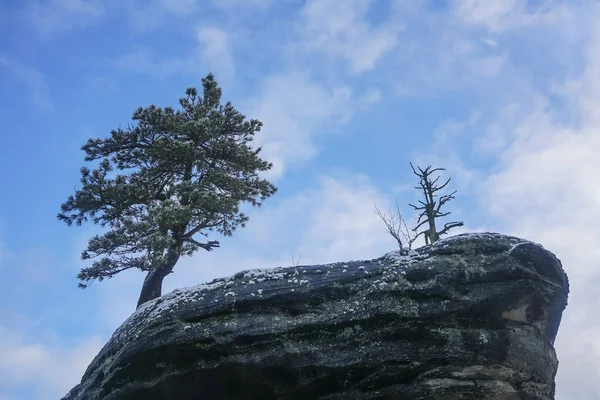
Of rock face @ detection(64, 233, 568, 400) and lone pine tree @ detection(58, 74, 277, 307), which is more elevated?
lone pine tree @ detection(58, 74, 277, 307)

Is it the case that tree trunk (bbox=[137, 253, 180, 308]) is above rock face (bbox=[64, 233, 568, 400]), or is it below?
above

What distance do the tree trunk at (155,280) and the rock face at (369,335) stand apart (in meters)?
7.00

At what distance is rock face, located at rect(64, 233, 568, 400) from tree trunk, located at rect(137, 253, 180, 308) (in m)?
7.00

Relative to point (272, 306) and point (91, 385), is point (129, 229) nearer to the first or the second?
point (91, 385)

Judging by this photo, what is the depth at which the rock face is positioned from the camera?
12320 mm

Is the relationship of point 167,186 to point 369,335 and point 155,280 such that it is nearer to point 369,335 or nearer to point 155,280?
point 155,280

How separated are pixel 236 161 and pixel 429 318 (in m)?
13.5

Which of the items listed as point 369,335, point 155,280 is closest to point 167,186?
point 155,280

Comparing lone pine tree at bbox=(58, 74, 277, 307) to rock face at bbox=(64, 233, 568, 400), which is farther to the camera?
lone pine tree at bbox=(58, 74, 277, 307)

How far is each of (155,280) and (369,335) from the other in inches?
427

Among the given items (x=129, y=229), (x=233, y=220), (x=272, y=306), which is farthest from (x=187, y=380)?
(x=233, y=220)

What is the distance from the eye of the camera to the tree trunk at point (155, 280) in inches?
811

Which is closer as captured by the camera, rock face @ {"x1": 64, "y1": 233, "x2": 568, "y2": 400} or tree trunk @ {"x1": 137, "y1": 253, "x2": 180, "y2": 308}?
rock face @ {"x1": 64, "y1": 233, "x2": 568, "y2": 400}

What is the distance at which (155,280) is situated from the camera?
829 inches
